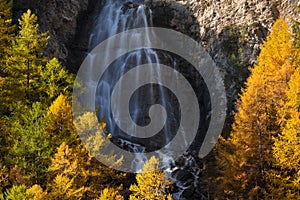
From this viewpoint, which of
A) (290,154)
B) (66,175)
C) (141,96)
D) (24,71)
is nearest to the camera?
(66,175)

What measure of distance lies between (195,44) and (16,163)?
30.7 m

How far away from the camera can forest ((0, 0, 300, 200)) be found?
18.9m

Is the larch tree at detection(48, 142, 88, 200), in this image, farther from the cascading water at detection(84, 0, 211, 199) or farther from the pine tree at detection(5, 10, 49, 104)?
the cascading water at detection(84, 0, 211, 199)

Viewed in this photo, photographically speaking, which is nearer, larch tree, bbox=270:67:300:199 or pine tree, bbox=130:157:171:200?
pine tree, bbox=130:157:171:200

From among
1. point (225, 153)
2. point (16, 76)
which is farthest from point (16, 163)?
point (225, 153)

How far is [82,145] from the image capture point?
68.1 ft

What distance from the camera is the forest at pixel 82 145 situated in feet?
62.0

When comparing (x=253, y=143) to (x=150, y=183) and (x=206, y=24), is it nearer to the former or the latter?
(x=150, y=183)

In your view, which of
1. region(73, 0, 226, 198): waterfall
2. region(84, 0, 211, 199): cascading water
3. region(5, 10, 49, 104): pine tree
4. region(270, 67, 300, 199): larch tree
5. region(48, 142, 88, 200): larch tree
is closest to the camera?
region(48, 142, 88, 200): larch tree

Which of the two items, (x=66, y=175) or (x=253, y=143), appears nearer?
(x=66, y=175)

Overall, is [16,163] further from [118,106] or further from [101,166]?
[118,106]

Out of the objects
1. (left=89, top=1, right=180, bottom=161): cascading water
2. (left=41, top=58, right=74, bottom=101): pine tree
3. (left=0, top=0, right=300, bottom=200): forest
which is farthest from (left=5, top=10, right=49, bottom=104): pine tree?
(left=89, top=1, right=180, bottom=161): cascading water

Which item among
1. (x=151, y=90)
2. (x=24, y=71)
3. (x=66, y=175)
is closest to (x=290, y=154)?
(x=66, y=175)

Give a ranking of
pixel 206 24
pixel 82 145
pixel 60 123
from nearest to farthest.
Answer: pixel 82 145 < pixel 60 123 < pixel 206 24
